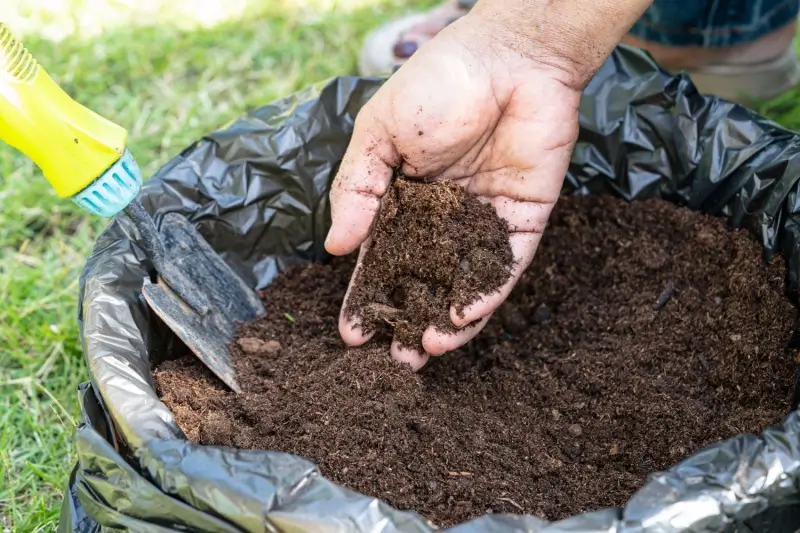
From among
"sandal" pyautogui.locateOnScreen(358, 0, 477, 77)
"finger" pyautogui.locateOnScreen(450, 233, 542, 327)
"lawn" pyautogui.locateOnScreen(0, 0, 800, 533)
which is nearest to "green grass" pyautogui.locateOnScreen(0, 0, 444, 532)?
"lawn" pyautogui.locateOnScreen(0, 0, 800, 533)

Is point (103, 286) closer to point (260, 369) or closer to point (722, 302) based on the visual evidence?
point (260, 369)

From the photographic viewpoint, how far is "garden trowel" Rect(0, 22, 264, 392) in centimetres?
123

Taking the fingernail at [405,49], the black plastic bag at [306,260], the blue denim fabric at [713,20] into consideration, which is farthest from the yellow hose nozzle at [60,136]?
the blue denim fabric at [713,20]

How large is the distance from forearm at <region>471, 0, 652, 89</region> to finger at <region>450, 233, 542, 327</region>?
13.9 inches

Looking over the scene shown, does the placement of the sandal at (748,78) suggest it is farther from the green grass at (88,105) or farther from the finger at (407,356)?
the finger at (407,356)

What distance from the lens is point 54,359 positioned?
73.1 inches

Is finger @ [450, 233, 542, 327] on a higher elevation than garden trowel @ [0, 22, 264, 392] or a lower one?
lower

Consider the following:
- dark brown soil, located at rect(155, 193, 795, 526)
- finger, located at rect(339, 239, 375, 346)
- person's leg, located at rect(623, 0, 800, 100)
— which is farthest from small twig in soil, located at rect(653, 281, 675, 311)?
person's leg, located at rect(623, 0, 800, 100)

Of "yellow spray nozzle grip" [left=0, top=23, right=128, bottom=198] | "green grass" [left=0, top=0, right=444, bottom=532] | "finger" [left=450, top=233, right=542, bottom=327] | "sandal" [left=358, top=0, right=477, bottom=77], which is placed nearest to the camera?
"yellow spray nozzle grip" [left=0, top=23, right=128, bottom=198]

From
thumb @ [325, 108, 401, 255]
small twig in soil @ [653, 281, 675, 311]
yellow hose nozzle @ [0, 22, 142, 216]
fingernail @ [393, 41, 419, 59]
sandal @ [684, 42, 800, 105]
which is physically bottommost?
sandal @ [684, 42, 800, 105]

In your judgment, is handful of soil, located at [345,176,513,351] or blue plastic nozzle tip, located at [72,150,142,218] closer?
blue plastic nozzle tip, located at [72,150,142,218]

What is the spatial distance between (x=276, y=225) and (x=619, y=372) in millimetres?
892

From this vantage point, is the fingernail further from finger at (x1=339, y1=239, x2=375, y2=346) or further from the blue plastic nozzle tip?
the blue plastic nozzle tip

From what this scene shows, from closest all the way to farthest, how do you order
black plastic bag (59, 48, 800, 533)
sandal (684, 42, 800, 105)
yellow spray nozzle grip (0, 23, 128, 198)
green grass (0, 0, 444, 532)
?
→ black plastic bag (59, 48, 800, 533)
yellow spray nozzle grip (0, 23, 128, 198)
green grass (0, 0, 444, 532)
sandal (684, 42, 800, 105)
